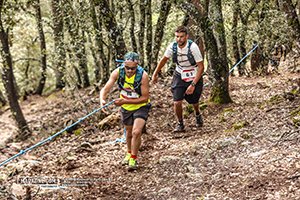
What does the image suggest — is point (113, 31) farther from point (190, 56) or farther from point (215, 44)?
point (215, 44)

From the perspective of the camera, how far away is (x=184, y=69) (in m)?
9.66

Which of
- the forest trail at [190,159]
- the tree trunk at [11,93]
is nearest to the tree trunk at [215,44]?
the forest trail at [190,159]

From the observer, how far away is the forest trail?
20.4 ft

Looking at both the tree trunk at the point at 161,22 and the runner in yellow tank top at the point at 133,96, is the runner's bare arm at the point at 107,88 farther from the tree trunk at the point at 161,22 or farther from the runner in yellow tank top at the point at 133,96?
the tree trunk at the point at 161,22

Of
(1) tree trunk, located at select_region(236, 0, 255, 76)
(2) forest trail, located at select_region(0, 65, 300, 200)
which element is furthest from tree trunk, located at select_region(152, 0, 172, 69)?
(2) forest trail, located at select_region(0, 65, 300, 200)

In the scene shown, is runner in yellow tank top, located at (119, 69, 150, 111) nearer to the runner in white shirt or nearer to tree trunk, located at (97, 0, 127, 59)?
the runner in white shirt

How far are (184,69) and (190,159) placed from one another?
2.58 metres

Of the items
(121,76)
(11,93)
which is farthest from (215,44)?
(11,93)

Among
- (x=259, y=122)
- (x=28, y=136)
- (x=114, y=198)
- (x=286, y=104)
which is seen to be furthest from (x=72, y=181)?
(x=28, y=136)

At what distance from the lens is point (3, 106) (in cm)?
2744

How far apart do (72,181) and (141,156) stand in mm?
1652

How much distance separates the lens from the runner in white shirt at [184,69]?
9.26m

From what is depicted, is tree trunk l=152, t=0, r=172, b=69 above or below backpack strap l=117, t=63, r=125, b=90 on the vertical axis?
above

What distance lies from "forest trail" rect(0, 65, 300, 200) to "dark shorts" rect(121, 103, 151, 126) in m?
0.89
